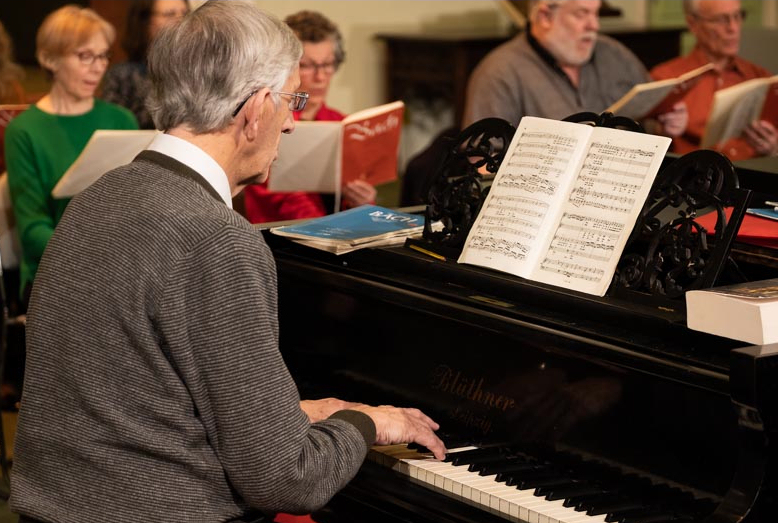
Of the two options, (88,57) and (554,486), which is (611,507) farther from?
(88,57)

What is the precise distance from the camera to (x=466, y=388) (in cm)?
202

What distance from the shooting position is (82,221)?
1678mm

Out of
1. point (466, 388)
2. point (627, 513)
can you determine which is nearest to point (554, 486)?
point (627, 513)

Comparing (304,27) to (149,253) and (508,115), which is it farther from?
(149,253)

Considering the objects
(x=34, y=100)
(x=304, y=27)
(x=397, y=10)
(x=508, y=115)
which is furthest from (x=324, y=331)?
(x=397, y=10)

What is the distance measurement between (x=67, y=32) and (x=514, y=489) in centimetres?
268

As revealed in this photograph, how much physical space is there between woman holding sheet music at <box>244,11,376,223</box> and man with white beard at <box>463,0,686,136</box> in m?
0.67

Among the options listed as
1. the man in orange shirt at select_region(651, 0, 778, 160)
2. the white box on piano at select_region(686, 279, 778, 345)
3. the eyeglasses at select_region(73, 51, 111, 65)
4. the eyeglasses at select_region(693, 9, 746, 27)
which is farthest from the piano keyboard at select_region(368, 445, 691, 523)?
the eyeglasses at select_region(693, 9, 746, 27)

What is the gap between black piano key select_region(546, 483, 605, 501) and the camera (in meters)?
1.78

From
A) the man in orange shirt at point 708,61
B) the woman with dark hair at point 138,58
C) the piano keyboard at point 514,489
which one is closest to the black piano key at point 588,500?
the piano keyboard at point 514,489

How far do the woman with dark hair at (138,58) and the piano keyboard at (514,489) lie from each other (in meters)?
2.69

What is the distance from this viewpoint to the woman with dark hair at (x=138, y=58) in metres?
4.34

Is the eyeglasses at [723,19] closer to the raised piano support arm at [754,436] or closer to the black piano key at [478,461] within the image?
the black piano key at [478,461]

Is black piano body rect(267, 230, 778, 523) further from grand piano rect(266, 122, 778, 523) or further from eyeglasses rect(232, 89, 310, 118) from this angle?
eyeglasses rect(232, 89, 310, 118)
